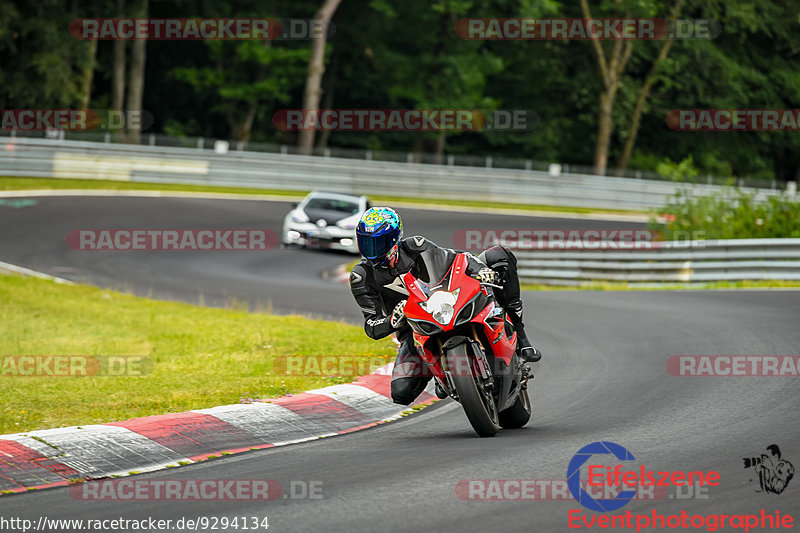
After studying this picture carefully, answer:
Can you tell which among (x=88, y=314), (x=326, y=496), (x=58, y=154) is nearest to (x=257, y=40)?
(x=58, y=154)

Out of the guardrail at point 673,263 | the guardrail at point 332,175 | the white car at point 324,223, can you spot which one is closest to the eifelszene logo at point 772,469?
the guardrail at point 673,263

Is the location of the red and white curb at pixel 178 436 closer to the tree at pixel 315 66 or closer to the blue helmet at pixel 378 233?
the blue helmet at pixel 378 233

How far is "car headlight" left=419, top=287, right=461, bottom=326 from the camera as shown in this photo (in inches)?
285

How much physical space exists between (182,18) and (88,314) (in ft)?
136

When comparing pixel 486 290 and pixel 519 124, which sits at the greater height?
pixel 519 124

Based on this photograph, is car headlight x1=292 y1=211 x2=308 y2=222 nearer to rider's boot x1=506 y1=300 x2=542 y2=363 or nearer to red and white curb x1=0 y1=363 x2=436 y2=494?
red and white curb x1=0 y1=363 x2=436 y2=494

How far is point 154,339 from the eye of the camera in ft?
42.3

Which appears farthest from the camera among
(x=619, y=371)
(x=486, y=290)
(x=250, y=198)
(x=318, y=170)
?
(x=318, y=170)

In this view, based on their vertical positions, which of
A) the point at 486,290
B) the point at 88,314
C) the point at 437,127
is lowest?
the point at 88,314

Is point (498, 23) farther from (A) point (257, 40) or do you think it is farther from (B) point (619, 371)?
(B) point (619, 371)

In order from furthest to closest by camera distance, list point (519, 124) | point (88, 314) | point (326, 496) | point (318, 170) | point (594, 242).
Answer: point (519, 124)
point (318, 170)
point (594, 242)
point (88, 314)
point (326, 496)

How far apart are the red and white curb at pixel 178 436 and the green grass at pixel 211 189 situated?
1074 inches

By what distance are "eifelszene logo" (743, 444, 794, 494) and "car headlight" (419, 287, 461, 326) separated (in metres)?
1.99

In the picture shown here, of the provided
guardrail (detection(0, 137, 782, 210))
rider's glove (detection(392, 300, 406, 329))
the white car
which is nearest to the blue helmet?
rider's glove (detection(392, 300, 406, 329))
